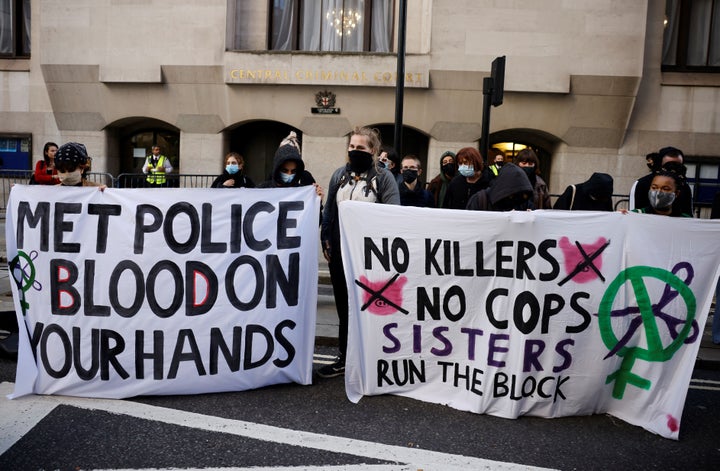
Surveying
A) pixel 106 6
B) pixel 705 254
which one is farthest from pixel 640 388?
pixel 106 6

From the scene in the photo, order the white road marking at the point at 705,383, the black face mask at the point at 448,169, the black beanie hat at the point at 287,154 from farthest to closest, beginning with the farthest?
the black face mask at the point at 448,169, the black beanie hat at the point at 287,154, the white road marking at the point at 705,383

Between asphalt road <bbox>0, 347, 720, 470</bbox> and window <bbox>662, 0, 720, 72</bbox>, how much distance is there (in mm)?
12765

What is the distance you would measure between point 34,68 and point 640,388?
16995mm

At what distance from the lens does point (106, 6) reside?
50.8 ft

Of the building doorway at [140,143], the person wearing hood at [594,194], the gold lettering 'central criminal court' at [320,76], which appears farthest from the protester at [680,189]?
the building doorway at [140,143]

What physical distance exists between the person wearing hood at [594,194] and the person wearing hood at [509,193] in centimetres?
92

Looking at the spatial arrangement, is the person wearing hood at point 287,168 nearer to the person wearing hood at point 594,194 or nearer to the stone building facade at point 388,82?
the person wearing hood at point 594,194

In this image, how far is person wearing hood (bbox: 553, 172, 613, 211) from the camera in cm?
577

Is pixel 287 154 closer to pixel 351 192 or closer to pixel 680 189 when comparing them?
pixel 351 192

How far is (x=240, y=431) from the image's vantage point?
3.92 metres

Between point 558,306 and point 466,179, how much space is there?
283 centimetres

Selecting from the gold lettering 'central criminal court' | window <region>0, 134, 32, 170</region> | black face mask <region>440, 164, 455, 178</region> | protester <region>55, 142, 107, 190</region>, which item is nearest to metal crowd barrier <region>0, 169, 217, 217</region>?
window <region>0, 134, 32, 170</region>

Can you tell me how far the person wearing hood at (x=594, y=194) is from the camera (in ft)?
18.9

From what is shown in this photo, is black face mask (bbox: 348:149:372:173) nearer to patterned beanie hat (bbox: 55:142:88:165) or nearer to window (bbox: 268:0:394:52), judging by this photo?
patterned beanie hat (bbox: 55:142:88:165)
